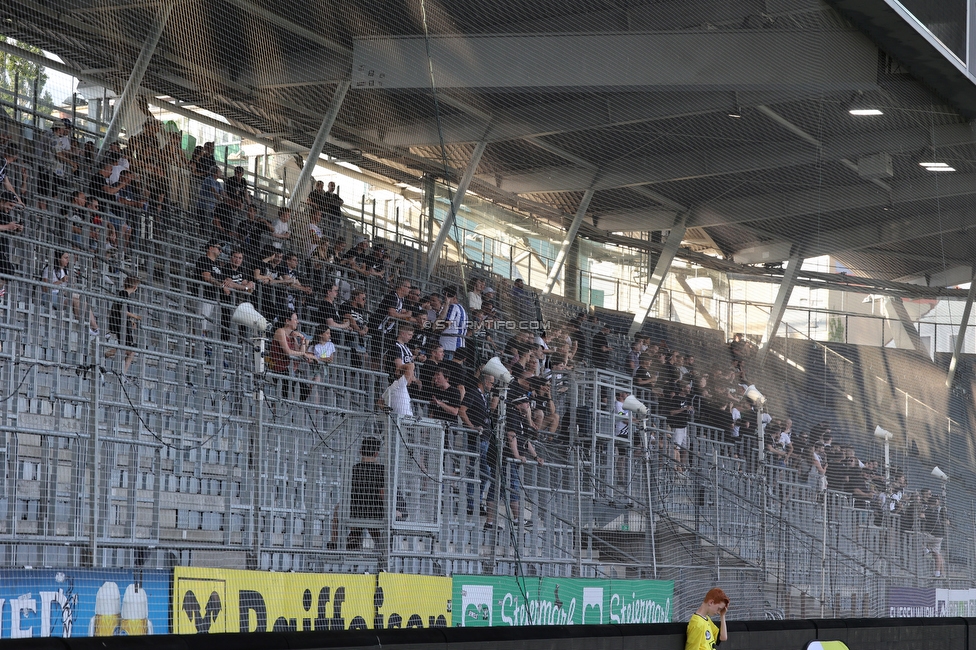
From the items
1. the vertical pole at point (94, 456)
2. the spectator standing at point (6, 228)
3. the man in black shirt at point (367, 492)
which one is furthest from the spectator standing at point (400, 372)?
the spectator standing at point (6, 228)

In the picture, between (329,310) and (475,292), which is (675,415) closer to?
(475,292)

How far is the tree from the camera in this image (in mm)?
5117

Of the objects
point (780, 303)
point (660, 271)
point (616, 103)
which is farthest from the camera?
point (780, 303)

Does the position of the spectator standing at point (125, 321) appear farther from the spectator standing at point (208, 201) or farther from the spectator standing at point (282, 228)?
the spectator standing at point (282, 228)

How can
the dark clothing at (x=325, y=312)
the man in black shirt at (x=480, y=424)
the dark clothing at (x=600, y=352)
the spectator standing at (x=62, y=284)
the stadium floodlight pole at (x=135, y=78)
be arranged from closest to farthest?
the spectator standing at (x=62, y=284) < the stadium floodlight pole at (x=135, y=78) < the dark clothing at (x=325, y=312) < the man in black shirt at (x=480, y=424) < the dark clothing at (x=600, y=352)

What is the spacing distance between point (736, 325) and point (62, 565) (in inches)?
214

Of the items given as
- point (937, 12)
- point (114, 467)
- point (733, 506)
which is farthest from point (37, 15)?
point (937, 12)

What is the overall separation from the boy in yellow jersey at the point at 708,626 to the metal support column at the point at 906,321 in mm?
4633

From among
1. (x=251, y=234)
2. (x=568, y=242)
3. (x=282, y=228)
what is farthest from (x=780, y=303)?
(x=251, y=234)

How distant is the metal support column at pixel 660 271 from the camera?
25.8ft

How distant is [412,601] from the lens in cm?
586

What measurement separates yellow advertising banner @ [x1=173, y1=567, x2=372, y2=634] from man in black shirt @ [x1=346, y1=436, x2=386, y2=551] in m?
0.20

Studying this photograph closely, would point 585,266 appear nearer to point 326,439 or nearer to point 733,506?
point 733,506

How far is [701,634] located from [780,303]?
345cm
